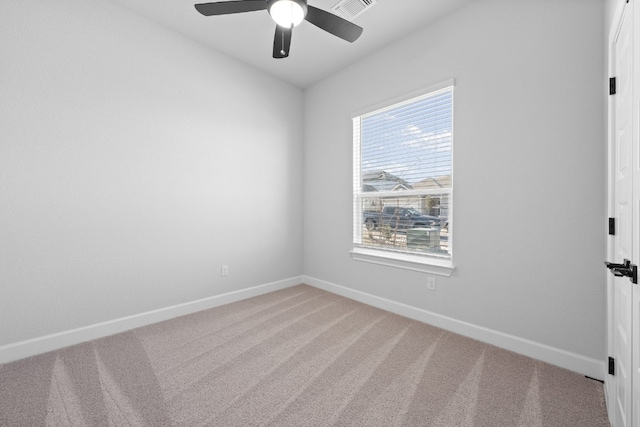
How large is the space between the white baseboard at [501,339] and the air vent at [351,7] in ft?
9.22

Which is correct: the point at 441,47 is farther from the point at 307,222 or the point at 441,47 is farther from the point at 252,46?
the point at 307,222

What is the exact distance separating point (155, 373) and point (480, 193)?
111 inches

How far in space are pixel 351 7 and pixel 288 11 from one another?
97cm

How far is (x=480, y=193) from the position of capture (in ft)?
7.68

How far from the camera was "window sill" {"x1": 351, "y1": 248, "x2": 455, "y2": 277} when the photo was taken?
258cm

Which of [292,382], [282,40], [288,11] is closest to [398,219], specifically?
[292,382]

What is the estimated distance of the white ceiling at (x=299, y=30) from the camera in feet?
8.00

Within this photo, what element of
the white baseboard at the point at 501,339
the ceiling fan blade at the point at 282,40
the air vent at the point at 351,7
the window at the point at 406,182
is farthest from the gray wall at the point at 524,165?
the ceiling fan blade at the point at 282,40

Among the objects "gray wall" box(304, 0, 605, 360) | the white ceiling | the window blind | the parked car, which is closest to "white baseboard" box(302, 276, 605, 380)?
"gray wall" box(304, 0, 605, 360)

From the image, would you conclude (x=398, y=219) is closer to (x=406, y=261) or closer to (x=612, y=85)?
(x=406, y=261)

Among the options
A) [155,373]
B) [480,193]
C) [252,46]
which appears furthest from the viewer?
[252,46]

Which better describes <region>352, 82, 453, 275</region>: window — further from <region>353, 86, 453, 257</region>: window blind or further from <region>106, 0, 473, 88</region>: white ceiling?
<region>106, 0, 473, 88</region>: white ceiling

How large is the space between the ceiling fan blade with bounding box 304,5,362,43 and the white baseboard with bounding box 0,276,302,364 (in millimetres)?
2835

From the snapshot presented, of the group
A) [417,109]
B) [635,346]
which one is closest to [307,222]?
[417,109]
